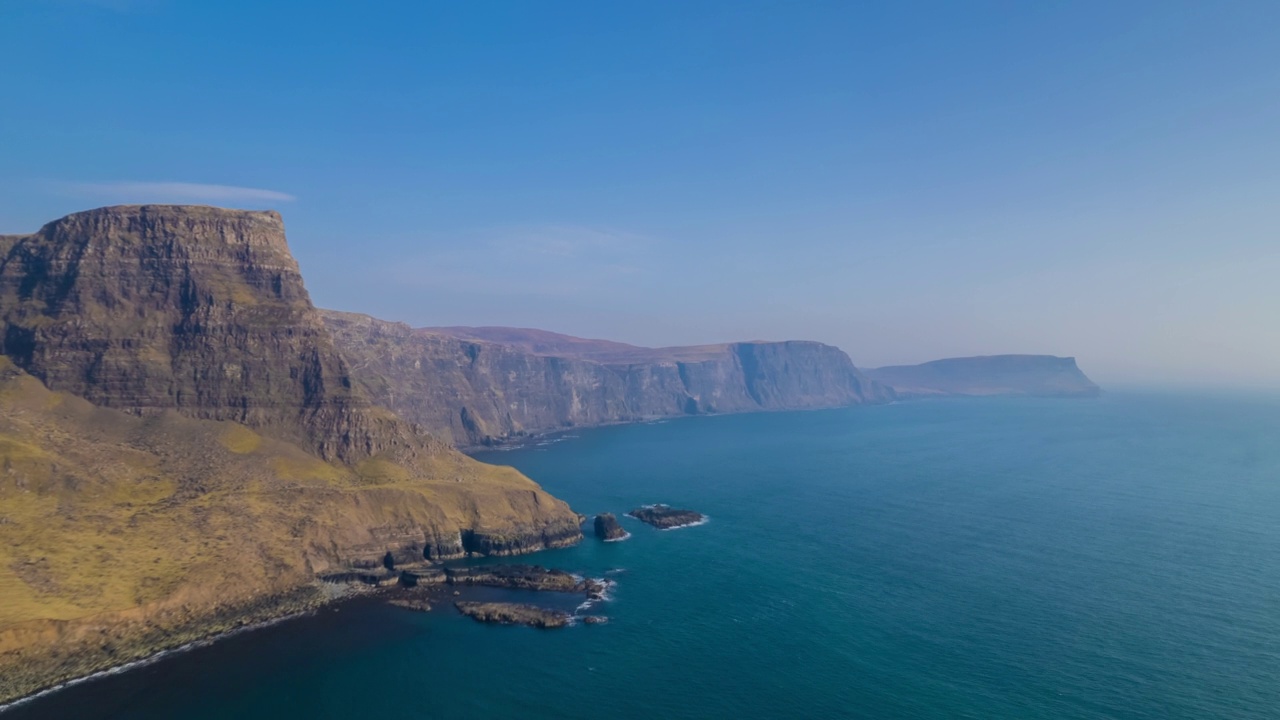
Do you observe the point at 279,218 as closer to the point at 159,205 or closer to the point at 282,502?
the point at 159,205

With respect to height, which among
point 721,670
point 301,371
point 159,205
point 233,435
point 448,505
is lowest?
point 721,670

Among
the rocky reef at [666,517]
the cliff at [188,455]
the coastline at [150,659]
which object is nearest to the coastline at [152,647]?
the coastline at [150,659]

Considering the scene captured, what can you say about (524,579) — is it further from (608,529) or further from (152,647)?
(152,647)

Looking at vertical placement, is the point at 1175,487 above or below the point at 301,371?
below

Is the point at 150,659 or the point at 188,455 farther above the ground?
the point at 188,455

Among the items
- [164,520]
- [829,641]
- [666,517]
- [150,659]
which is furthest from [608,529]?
[150,659]

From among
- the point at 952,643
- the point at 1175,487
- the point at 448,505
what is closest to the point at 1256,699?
the point at 952,643
